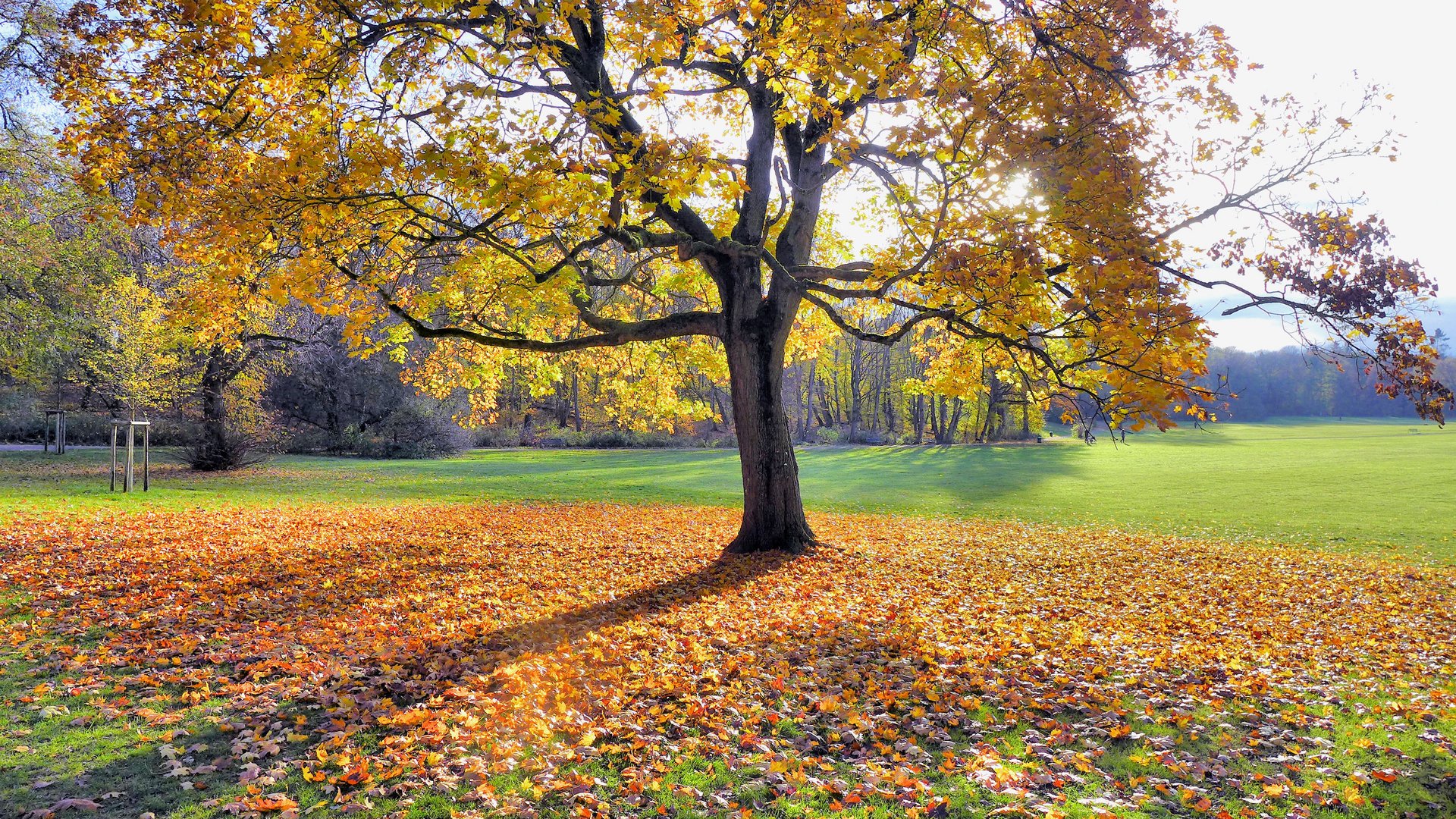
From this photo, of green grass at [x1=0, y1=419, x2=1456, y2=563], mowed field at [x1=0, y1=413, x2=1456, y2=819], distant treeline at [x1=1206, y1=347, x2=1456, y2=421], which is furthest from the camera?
distant treeline at [x1=1206, y1=347, x2=1456, y2=421]

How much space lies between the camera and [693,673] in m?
6.15

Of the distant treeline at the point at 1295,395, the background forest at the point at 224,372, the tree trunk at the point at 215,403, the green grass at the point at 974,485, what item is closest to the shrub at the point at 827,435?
the background forest at the point at 224,372

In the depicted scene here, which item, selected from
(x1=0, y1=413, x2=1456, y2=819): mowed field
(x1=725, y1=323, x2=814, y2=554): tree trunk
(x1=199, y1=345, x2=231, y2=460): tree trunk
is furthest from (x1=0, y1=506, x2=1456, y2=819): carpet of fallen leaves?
(x1=199, y1=345, x2=231, y2=460): tree trunk

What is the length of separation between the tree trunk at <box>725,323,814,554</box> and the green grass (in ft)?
27.2

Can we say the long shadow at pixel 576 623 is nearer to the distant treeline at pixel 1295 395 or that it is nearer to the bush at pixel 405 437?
the bush at pixel 405 437

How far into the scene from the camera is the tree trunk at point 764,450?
37.5ft

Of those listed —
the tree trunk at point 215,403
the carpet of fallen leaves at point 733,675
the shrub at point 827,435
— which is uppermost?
the tree trunk at point 215,403

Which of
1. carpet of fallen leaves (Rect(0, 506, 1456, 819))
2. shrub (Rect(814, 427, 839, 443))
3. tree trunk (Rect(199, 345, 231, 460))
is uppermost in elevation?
tree trunk (Rect(199, 345, 231, 460))

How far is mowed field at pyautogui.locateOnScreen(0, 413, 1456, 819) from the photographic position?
4230mm

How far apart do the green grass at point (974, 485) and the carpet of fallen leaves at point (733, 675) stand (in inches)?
232

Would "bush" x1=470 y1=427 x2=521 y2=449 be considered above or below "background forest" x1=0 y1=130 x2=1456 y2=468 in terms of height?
below

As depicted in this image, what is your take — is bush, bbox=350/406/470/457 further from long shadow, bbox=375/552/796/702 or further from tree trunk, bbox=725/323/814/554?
long shadow, bbox=375/552/796/702

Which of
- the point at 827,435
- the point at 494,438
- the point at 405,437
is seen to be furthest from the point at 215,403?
the point at 827,435

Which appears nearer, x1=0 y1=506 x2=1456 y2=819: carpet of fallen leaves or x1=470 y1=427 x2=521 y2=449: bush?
x1=0 y1=506 x2=1456 y2=819: carpet of fallen leaves
